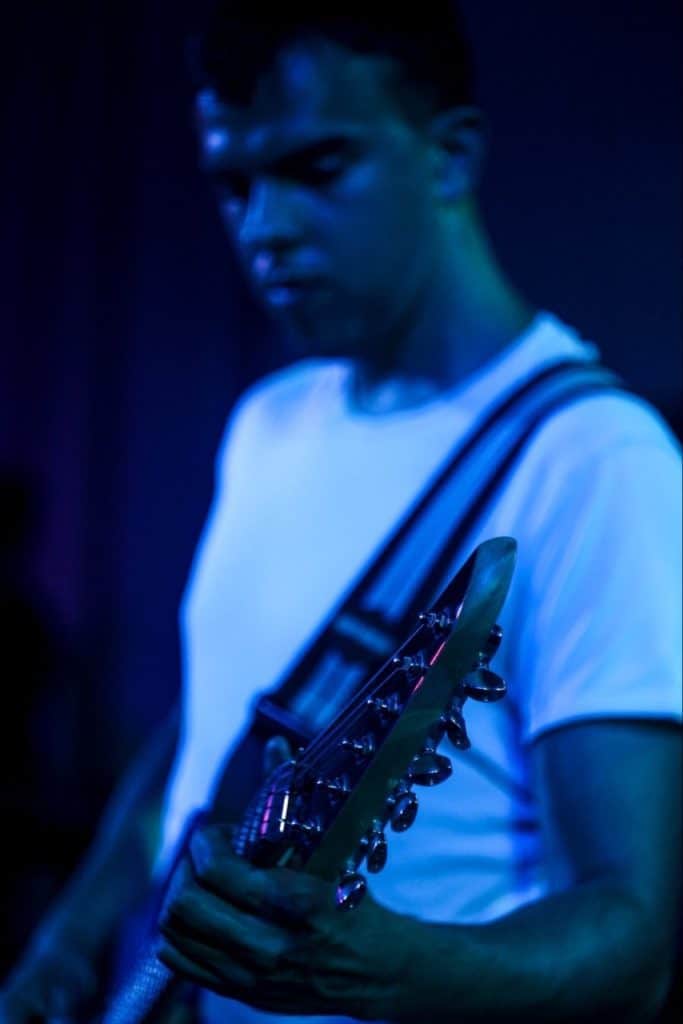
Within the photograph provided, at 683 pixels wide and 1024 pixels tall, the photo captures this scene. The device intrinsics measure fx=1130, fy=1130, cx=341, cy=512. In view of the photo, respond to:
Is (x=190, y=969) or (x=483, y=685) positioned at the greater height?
(x=483, y=685)

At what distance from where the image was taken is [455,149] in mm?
1521

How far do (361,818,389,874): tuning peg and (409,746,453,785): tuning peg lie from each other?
0.06m

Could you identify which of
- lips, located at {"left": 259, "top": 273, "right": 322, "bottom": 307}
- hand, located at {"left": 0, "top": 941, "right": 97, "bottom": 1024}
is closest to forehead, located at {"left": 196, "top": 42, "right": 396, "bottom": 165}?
lips, located at {"left": 259, "top": 273, "right": 322, "bottom": 307}

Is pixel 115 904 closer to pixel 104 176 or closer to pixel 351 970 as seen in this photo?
pixel 351 970

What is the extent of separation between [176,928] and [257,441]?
1.02 meters

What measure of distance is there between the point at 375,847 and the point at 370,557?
61cm

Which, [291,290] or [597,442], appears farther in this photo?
[291,290]

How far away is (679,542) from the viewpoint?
3.81ft

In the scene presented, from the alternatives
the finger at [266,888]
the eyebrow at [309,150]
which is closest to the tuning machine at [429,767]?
the finger at [266,888]

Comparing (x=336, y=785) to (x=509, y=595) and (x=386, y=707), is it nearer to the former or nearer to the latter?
(x=386, y=707)

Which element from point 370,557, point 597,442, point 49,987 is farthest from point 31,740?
point 597,442

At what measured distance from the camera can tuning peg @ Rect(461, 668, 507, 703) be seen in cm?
77

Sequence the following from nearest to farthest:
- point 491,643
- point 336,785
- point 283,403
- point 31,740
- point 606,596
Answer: point 491,643 < point 336,785 < point 606,596 < point 283,403 < point 31,740

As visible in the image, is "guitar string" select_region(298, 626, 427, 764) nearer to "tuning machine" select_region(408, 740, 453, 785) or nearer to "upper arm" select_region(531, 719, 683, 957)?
"tuning machine" select_region(408, 740, 453, 785)
